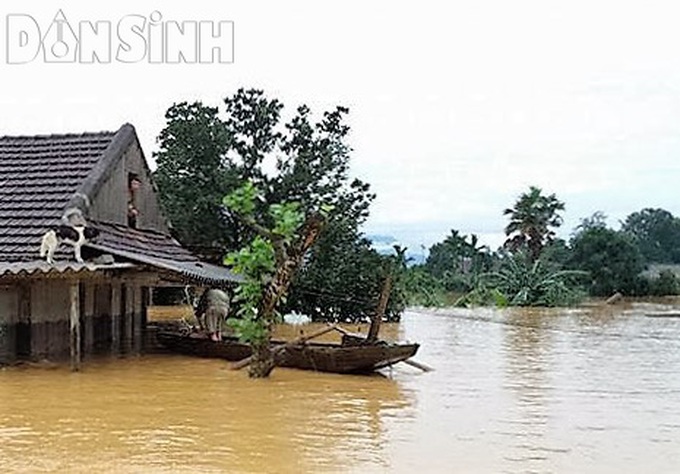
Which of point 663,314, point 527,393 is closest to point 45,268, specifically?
point 527,393

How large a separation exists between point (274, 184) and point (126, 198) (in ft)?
30.0

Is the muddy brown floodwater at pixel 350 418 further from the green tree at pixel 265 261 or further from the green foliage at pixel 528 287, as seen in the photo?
the green foliage at pixel 528 287

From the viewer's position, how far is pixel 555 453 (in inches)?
368

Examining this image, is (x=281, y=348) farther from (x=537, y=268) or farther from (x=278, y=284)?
(x=537, y=268)

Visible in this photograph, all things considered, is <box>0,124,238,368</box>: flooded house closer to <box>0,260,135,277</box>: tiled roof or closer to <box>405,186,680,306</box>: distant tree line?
<box>0,260,135,277</box>: tiled roof

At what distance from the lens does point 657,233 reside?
59.4 metres

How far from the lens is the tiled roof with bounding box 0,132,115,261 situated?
14.8 metres

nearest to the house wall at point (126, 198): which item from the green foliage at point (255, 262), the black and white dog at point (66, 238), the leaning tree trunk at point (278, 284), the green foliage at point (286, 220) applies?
the black and white dog at point (66, 238)

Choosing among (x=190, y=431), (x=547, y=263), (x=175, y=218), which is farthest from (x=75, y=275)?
(x=547, y=263)

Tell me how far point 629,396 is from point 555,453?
4708mm

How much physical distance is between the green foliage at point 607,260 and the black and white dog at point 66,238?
1153 inches

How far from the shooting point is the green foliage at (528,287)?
35656 mm

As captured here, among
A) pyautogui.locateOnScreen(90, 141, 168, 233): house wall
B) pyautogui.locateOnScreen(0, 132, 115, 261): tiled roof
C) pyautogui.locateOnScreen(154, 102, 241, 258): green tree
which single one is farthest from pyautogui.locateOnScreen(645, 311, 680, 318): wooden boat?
pyautogui.locateOnScreen(0, 132, 115, 261): tiled roof

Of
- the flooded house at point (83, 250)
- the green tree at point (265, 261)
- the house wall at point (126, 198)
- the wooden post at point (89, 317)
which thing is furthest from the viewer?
the wooden post at point (89, 317)
